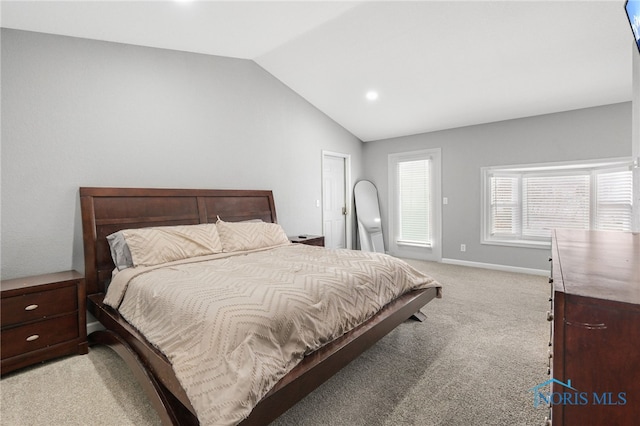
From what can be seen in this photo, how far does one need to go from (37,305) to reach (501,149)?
18.0 ft

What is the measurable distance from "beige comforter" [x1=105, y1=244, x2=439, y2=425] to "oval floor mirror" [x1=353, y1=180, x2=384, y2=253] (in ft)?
10.2

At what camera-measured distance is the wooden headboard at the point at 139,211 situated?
2.59 metres

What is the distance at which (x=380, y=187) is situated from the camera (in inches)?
231

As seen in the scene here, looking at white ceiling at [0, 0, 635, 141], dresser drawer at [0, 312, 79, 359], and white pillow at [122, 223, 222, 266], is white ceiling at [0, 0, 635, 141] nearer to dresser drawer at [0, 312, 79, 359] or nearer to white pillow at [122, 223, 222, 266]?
white pillow at [122, 223, 222, 266]

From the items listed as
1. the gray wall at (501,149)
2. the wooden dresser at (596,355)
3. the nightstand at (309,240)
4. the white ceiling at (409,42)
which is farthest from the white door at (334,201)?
the wooden dresser at (596,355)

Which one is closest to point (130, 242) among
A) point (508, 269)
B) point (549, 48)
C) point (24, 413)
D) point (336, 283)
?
point (24, 413)

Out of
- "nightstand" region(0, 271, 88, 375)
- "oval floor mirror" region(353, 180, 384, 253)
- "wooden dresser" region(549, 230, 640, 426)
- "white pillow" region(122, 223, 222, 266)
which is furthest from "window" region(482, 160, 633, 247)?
"nightstand" region(0, 271, 88, 375)

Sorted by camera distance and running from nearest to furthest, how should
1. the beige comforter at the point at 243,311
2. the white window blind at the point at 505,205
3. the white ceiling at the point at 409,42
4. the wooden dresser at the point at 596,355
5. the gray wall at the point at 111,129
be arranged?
1. the wooden dresser at the point at 596,355
2. the beige comforter at the point at 243,311
3. the gray wall at the point at 111,129
4. the white ceiling at the point at 409,42
5. the white window blind at the point at 505,205

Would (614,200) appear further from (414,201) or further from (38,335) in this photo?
(38,335)

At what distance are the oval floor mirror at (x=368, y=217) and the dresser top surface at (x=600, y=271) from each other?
13.8ft

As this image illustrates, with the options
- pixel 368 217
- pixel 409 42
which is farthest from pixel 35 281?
pixel 368 217

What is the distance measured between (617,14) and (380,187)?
3781 mm

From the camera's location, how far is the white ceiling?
8.16 feet

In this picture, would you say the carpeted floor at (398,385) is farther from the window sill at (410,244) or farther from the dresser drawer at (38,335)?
the window sill at (410,244)
